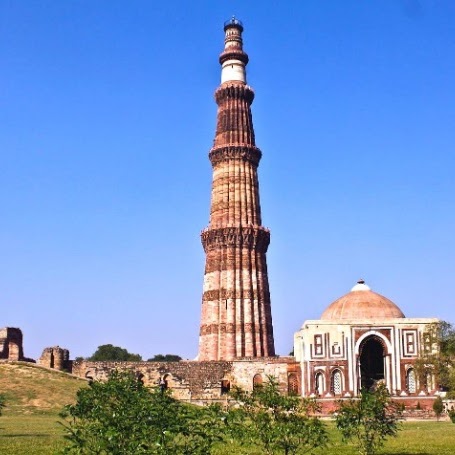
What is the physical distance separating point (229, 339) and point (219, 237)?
6.80 metres

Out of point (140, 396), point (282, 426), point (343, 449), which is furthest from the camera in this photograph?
point (343, 449)

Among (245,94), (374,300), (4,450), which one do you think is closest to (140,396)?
(4,450)

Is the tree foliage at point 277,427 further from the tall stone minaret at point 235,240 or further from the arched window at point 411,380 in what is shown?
the tall stone minaret at point 235,240

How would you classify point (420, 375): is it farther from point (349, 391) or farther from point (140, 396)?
point (140, 396)

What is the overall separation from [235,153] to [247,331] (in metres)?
12.1

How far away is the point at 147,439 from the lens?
1043 centimetres

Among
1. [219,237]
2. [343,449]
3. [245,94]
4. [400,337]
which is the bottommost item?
[343,449]

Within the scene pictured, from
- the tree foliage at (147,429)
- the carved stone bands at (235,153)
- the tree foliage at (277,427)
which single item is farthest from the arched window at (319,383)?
the tree foliage at (147,429)

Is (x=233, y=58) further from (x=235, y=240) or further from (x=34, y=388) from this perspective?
(x=34, y=388)

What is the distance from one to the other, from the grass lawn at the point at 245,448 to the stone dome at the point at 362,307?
12.2 metres

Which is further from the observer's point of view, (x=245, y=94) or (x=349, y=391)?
(x=245, y=94)

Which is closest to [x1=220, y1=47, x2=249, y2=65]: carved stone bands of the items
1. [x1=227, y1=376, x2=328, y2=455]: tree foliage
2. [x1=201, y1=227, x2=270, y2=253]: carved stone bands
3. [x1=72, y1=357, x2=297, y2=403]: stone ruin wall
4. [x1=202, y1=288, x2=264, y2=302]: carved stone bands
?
[x1=201, y1=227, x2=270, y2=253]: carved stone bands

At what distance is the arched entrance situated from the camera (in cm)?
4384

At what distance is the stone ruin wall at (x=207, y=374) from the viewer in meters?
44.2
